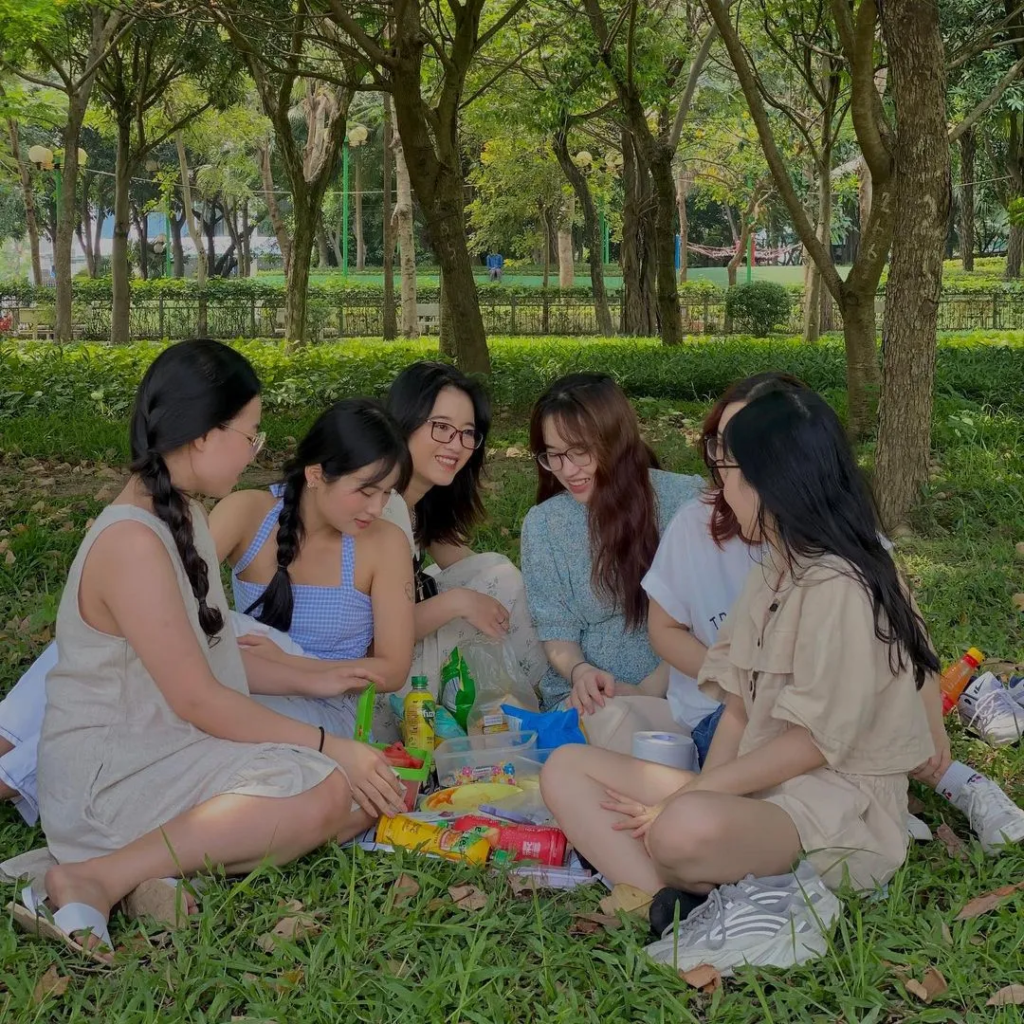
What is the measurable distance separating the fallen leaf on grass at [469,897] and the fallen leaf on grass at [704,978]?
1.64 feet

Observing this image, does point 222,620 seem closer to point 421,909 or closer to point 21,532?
point 421,909

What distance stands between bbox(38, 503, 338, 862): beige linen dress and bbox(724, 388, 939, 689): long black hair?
115 cm

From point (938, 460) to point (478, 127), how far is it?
16331 millimetres

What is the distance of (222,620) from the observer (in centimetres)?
293

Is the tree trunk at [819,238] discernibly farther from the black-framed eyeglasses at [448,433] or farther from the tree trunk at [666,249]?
the black-framed eyeglasses at [448,433]

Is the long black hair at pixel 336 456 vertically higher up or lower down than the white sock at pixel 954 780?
higher up

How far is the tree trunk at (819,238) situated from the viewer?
15.0 metres

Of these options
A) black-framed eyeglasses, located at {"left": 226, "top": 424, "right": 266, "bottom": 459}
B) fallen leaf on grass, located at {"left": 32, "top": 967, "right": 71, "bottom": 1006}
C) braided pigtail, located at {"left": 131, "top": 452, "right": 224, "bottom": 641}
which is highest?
black-framed eyeglasses, located at {"left": 226, "top": 424, "right": 266, "bottom": 459}

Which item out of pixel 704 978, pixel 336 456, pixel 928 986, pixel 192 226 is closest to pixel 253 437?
pixel 336 456

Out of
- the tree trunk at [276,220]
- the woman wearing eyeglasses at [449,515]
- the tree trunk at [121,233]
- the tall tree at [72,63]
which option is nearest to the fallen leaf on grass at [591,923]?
the woman wearing eyeglasses at [449,515]

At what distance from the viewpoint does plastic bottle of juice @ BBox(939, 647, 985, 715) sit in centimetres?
379

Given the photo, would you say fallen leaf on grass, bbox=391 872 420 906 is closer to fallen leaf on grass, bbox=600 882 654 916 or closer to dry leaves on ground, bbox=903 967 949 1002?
fallen leaf on grass, bbox=600 882 654 916

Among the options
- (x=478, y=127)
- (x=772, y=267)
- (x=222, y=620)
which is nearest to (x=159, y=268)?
(x=772, y=267)

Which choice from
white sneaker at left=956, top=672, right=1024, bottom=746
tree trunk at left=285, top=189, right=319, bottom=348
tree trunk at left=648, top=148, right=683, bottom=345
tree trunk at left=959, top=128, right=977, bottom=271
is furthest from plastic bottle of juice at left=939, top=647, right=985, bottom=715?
tree trunk at left=959, top=128, right=977, bottom=271
